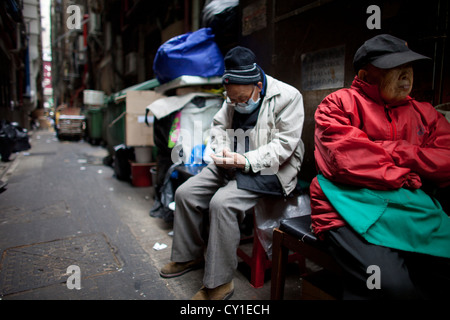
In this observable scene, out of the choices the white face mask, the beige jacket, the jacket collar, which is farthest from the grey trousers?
the jacket collar

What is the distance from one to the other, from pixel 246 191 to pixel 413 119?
1.20 metres

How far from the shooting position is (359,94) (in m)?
1.79

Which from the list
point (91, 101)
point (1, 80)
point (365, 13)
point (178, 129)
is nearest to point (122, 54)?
point (91, 101)

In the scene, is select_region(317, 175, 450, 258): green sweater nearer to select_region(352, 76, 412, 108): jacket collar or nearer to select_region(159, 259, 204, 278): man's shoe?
select_region(352, 76, 412, 108): jacket collar

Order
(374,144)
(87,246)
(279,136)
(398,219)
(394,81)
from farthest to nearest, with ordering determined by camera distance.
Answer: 1. (87,246)
2. (279,136)
3. (394,81)
4. (374,144)
5. (398,219)

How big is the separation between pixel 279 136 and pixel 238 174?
0.44m

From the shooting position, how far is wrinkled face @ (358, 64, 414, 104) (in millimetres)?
1663

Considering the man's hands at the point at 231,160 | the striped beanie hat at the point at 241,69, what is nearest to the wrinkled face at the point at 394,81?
the striped beanie hat at the point at 241,69

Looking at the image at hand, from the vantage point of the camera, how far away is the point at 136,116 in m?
4.86

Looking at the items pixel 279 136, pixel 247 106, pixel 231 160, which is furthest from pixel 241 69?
pixel 231 160

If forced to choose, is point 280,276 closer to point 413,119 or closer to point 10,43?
point 413,119

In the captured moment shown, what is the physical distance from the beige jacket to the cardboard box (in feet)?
9.69

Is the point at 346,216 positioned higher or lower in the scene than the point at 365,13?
lower

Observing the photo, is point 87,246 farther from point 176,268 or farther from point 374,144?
point 374,144
